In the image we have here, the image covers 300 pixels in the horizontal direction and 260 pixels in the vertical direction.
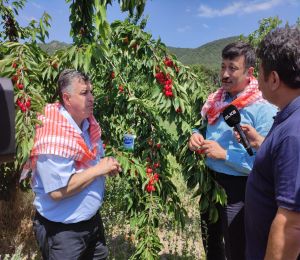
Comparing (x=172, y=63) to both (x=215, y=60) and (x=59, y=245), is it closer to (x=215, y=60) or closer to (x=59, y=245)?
(x=59, y=245)

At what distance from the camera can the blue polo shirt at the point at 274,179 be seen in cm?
125

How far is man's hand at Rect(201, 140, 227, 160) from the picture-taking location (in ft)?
7.61

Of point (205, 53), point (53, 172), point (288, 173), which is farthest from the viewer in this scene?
point (205, 53)

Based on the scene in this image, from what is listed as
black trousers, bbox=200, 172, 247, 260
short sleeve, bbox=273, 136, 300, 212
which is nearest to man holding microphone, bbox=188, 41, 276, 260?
black trousers, bbox=200, 172, 247, 260

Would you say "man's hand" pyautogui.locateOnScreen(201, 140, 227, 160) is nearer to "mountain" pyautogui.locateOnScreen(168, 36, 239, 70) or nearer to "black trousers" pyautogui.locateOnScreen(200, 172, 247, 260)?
"black trousers" pyautogui.locateOnScreen(200, 172, 247, 260)

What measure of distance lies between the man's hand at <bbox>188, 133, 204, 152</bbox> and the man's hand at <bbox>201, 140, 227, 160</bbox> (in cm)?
3

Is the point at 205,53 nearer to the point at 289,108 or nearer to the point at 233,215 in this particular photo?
the point at 233,215

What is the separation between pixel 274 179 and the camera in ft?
4.46

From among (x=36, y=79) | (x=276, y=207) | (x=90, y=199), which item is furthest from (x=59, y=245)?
(x=276, y=207)

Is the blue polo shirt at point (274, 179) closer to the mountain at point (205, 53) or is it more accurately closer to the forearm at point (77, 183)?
the forearm at point (77, 183)

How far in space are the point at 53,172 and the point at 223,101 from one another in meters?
1.23

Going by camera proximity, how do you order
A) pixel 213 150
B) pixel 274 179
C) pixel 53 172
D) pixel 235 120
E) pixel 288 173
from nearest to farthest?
pixel 288 173
pixel 274 179
pixel 53 172
pixel 235 120
pixel 213 150

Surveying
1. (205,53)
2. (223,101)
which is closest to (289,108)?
(223,101)

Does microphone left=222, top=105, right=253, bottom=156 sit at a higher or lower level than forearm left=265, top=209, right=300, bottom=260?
higher
